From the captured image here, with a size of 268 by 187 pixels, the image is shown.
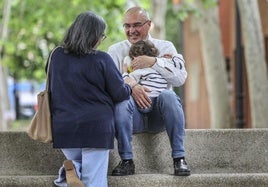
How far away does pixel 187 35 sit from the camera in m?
37.8

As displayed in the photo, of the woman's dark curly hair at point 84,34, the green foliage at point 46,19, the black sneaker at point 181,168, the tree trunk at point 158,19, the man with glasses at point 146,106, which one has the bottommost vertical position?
the black sneaker at point 181,168

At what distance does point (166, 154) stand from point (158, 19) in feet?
34.1

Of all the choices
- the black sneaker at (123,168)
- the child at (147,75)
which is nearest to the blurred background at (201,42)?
the child at (147,75)

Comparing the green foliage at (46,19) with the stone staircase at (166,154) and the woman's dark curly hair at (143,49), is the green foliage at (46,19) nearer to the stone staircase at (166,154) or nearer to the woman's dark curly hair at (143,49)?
the stone staircase at (166,154)

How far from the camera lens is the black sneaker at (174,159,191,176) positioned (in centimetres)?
642

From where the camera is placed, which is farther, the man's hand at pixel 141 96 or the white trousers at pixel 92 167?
the man's hand at pixel 141 96

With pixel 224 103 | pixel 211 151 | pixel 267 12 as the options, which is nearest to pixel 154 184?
pixel 211 151

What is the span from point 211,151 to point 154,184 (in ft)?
3.14

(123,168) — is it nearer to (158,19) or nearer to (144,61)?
(144,61)

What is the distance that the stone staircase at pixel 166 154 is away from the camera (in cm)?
697

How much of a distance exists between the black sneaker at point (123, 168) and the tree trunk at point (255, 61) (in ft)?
26.3

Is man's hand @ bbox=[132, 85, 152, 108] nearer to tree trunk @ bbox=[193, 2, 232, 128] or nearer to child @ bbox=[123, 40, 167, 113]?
child @ bbox=[123, 40, 167, 113]

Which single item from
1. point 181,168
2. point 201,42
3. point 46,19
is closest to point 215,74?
point 201,42

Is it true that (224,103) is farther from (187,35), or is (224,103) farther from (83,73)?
(187,35)
